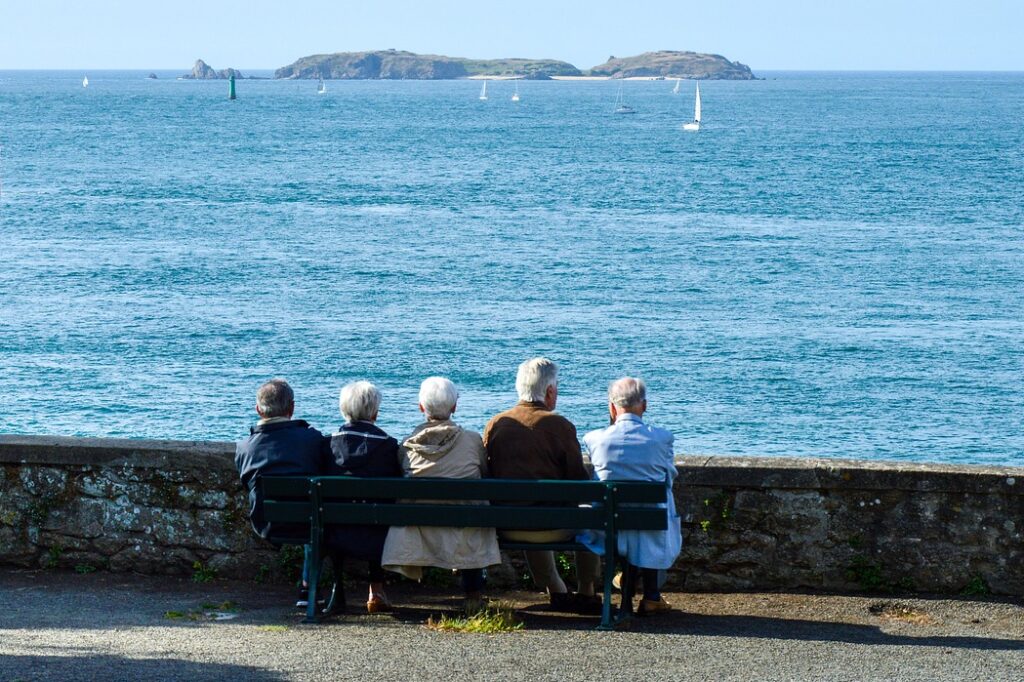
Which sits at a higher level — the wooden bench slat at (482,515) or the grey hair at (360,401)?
the grey hair at (360,401)

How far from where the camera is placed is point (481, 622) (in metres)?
5.84

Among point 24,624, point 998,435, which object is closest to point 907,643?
point 24,624

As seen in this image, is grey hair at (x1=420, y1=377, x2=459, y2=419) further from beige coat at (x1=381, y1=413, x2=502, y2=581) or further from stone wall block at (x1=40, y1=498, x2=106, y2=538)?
stone wall block at (x1=40, y1=498, x2=106, y2=538)

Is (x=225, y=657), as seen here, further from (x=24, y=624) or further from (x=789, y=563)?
(x=789, y=563)

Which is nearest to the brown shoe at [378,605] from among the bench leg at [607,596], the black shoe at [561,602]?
the black shoe at [561,602]

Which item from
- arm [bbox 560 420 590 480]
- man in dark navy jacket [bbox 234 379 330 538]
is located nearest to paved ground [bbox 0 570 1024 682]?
man in dark navy jacket [bbox 234 379 330 538]

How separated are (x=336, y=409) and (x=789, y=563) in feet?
63.7

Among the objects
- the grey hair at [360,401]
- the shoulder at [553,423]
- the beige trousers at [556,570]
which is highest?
the grey hair at [360,401]

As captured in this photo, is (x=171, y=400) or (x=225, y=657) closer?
(x=225, y=657)

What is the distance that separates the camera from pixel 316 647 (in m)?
5.49

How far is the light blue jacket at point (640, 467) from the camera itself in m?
6.07

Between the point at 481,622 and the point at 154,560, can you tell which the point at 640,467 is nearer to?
the point at 481,622

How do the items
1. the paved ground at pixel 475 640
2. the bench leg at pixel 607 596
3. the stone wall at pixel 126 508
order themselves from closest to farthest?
the paved ground at pixel 475 640, the bench leg at pixel 607 596, the stone wall at pixel 126 508

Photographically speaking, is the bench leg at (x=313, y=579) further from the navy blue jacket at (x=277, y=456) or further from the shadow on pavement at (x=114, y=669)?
Result: the shadow on pavement at (x=114, y=669)
